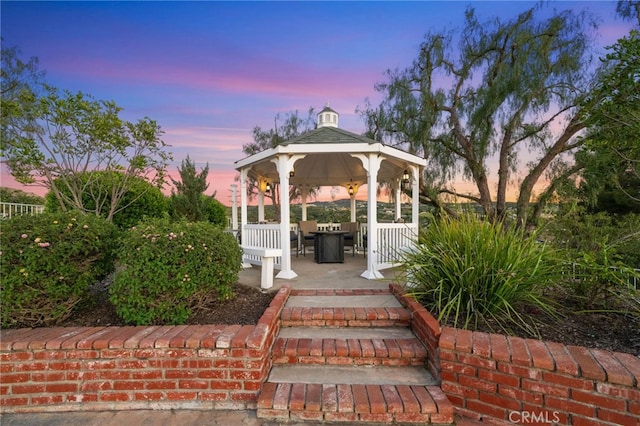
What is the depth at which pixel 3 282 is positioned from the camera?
8.19 ft

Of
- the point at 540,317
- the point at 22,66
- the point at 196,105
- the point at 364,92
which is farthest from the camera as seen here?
the point at 364,92

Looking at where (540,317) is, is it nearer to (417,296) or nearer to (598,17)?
(417,296)

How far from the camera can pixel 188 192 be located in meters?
9.12

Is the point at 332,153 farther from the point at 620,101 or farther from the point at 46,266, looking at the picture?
the point at 46,266

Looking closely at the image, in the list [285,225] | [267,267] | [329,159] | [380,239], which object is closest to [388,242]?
[380,239]

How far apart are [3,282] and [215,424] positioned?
228cm

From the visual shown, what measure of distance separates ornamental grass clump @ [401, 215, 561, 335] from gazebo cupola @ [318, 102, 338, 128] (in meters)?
4.61

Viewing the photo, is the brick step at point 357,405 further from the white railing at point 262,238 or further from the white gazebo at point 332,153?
the white railing at point 262,238

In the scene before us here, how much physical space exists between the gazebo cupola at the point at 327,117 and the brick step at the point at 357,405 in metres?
5.85

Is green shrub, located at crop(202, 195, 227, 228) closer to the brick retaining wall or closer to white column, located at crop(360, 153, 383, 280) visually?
white column, located at crop(360, 153, 383, 280)

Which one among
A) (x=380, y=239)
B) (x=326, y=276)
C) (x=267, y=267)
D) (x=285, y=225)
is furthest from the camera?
(x=380, y=239)

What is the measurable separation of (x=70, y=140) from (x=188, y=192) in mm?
3073

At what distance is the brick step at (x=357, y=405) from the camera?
1.97m

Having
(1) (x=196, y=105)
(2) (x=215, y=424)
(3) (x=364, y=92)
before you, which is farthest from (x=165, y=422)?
(3) (x=364, y=92)
